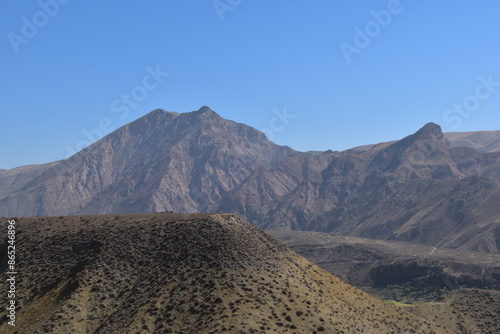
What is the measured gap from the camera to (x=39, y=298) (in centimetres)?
7194

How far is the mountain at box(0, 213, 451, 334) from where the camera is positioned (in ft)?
211

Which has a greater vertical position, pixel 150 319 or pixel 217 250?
pixel 217 250

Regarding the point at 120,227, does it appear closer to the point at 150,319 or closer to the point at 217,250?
the point at 217,250

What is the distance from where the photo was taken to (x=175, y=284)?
70938 mm

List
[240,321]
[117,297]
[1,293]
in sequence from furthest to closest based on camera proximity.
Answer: [1,293]
[117,297]
[240,321]

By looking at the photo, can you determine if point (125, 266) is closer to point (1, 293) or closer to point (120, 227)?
point (120, 227)

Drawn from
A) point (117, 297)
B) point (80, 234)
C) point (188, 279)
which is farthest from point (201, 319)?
point (80, 234)

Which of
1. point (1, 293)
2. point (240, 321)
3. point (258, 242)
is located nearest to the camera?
point (240, 321)

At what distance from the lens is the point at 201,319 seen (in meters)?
62.9

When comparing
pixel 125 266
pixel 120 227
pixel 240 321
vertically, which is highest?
pixel 120 227

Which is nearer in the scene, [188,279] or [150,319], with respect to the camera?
[150,319]

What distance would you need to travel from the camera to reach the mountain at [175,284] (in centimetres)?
6431

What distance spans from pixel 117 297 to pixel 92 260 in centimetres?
932

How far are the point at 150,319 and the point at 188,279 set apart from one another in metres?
8.67
